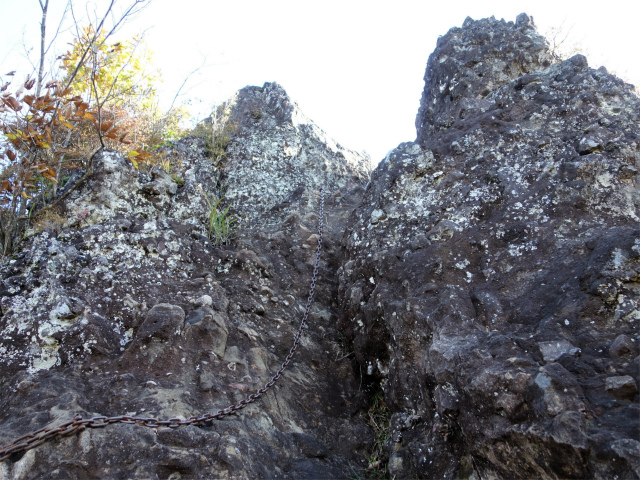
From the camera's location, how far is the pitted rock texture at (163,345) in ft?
8.75

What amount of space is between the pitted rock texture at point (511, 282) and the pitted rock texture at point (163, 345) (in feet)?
1.72

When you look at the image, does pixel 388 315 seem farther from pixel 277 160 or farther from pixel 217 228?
pixel 277 160

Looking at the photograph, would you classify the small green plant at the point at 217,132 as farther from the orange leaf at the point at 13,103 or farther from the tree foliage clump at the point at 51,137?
the orange leaf at the point at 13,103

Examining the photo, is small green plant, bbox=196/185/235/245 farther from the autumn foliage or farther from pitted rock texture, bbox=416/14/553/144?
pitted rock texture, bbox=416/14/553/144

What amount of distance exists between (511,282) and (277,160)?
443cm

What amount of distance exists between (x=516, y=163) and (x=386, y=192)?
1.23m

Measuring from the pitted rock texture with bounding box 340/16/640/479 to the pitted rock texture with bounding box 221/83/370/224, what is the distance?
175 cm

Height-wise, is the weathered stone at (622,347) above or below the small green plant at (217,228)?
below

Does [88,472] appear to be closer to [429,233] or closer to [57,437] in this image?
[57,437]

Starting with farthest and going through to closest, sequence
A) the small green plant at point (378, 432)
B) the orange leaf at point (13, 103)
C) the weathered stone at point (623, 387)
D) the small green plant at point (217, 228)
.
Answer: the small green plant at point (217, 228)
the orange leaf at point (13, 103)
the small green plant at point (378, 432)
the weathered stone at point (623, 387)

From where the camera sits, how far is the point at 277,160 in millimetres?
6879

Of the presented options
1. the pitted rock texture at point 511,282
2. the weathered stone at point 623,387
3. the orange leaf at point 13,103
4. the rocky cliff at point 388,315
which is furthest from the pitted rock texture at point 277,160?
the weathered stone at point 623,387

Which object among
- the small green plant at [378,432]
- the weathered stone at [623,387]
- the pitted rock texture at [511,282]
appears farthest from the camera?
the small green plant at [378,432]

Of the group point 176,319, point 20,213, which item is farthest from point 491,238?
point 20,213
